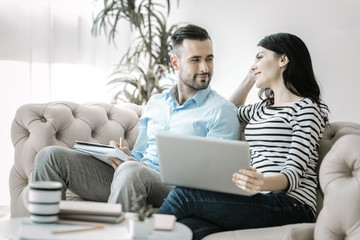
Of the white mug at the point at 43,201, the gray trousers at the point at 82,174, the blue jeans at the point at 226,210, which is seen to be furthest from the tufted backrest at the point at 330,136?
the white mug at the point at 43,201

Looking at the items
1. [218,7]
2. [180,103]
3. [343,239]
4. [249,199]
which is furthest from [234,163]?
[218,7]

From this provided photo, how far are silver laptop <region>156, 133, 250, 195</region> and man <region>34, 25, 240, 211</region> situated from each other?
0.20 metres

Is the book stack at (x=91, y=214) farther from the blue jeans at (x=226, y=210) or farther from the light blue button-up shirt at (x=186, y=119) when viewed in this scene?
the light blue button-up shirt at (x=186, y=119)

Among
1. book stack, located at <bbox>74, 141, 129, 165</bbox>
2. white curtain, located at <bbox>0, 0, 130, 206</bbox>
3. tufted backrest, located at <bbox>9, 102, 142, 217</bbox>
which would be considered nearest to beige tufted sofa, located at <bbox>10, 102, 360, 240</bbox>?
tufted backrest, located at <bbox>9, 102, 142, 217</bbox>

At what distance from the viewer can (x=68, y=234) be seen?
1.01 m

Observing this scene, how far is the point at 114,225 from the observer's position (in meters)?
1.11

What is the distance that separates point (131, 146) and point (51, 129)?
45cm

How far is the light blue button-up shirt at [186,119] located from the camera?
6.16ft

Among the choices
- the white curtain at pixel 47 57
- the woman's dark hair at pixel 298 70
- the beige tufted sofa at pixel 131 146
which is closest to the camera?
the beige tufted sofa at pixel 131 146

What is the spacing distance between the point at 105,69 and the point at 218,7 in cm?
113

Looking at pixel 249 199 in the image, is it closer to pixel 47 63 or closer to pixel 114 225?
pixel 114 225

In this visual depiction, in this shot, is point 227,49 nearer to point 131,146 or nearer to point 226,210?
point 131,146

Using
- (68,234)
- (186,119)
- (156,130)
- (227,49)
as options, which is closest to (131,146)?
(156,130)

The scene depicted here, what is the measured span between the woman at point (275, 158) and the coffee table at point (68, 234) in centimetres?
33
